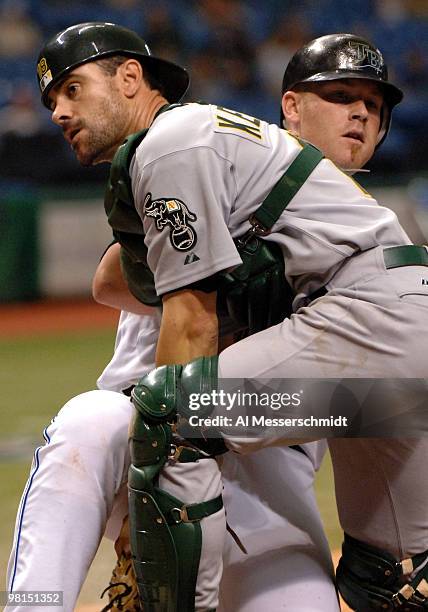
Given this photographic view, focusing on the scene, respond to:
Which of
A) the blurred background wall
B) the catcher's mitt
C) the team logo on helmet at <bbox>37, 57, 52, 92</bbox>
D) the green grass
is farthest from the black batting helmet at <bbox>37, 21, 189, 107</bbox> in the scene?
the blurred background wall

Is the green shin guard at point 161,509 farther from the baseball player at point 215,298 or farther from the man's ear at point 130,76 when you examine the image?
the man's ear at point 130,76

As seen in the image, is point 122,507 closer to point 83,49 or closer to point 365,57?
point 83,49

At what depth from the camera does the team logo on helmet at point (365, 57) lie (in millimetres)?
3213

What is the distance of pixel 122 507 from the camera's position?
110 inches

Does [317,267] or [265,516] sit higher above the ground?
[317,267]

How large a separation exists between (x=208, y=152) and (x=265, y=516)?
1.01 m

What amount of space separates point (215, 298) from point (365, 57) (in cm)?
113

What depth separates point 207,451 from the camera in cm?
240

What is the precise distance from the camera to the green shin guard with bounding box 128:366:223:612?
2.35 metres

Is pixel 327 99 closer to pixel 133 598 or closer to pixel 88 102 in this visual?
pixel 88 102

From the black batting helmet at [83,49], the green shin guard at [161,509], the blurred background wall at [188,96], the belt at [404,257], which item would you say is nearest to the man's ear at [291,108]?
the black batting helmet at [83,49]

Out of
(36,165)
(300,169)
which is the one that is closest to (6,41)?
(36,165)

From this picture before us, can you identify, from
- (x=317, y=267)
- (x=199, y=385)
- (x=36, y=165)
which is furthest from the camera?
(x=36, y=165)

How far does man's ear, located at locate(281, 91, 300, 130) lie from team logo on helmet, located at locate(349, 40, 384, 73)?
0.25m
